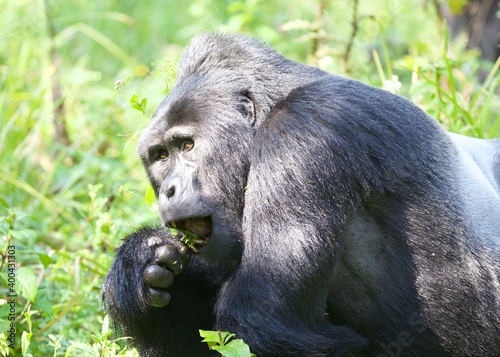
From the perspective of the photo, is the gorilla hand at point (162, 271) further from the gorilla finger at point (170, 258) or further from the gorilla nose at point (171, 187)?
the gorilla nose at point (171, 187)

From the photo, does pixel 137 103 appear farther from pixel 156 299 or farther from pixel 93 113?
pixel 93 113

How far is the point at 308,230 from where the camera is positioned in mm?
3102

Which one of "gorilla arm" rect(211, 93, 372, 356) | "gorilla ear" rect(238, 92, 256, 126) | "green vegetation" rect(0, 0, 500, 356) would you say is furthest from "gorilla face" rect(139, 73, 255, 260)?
"green vegetation" rect(0, 0, 500, 356)

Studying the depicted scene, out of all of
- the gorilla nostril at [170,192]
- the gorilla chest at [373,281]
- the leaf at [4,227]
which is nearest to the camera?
the gorilla chest at [373,281]

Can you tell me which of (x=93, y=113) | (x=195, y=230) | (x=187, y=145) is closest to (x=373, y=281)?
(x=195, y=230)

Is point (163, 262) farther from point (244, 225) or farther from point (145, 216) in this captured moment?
point (145, 216)

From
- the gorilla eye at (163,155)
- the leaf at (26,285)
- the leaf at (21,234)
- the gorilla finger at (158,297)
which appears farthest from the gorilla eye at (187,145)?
the leaf at (26,285)

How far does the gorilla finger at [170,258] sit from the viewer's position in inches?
136

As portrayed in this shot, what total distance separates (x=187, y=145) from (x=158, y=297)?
0.74m

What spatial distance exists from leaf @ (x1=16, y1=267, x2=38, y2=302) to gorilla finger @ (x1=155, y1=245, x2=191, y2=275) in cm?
59

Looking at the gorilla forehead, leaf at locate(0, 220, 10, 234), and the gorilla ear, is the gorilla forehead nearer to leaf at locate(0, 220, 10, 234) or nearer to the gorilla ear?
the gorilla ear

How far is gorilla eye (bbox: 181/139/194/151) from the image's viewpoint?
11.9 feet

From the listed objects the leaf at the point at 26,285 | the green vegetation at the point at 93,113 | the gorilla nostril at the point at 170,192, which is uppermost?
the gorilla nostril at the point at 170,192

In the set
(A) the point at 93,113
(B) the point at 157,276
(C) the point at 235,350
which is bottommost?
(A) the point at 93,113
